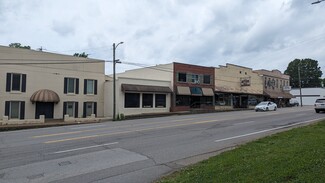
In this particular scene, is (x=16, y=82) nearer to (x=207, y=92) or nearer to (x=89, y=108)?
(x=89, y=108)

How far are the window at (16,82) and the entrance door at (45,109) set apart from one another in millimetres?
2358

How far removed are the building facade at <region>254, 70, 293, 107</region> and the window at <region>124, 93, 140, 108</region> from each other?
111 feet

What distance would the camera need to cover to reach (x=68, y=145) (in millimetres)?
12727

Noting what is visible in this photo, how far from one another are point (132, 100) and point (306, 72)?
10092 centimetres

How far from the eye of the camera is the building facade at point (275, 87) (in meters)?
64.3

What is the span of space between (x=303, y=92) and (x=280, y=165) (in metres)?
92.2

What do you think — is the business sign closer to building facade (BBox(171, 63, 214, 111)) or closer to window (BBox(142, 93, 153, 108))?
building facade (BBox(171, 63, 214, 111))

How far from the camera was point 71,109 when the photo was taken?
35.3m

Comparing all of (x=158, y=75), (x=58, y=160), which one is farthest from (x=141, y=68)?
(x=58, y=160)

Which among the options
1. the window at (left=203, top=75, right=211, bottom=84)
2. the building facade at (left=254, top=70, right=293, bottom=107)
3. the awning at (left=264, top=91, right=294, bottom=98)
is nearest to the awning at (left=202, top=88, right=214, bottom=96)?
the window at (left=203, top=75, right=211, bottom=84)

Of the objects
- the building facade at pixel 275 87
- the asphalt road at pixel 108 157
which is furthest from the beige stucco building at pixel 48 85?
the building facade at pixel 275 87

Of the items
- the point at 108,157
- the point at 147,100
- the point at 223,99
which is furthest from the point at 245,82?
the point at 108,157

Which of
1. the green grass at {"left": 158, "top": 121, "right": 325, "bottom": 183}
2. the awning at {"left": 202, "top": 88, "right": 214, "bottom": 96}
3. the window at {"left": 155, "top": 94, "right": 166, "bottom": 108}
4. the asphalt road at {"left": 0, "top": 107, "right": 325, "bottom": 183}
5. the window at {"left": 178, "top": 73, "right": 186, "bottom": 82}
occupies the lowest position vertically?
the asphalt road at {"left": 0, "top": 107, "right": 325, "bottom": 183}

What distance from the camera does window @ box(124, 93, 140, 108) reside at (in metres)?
37.7
